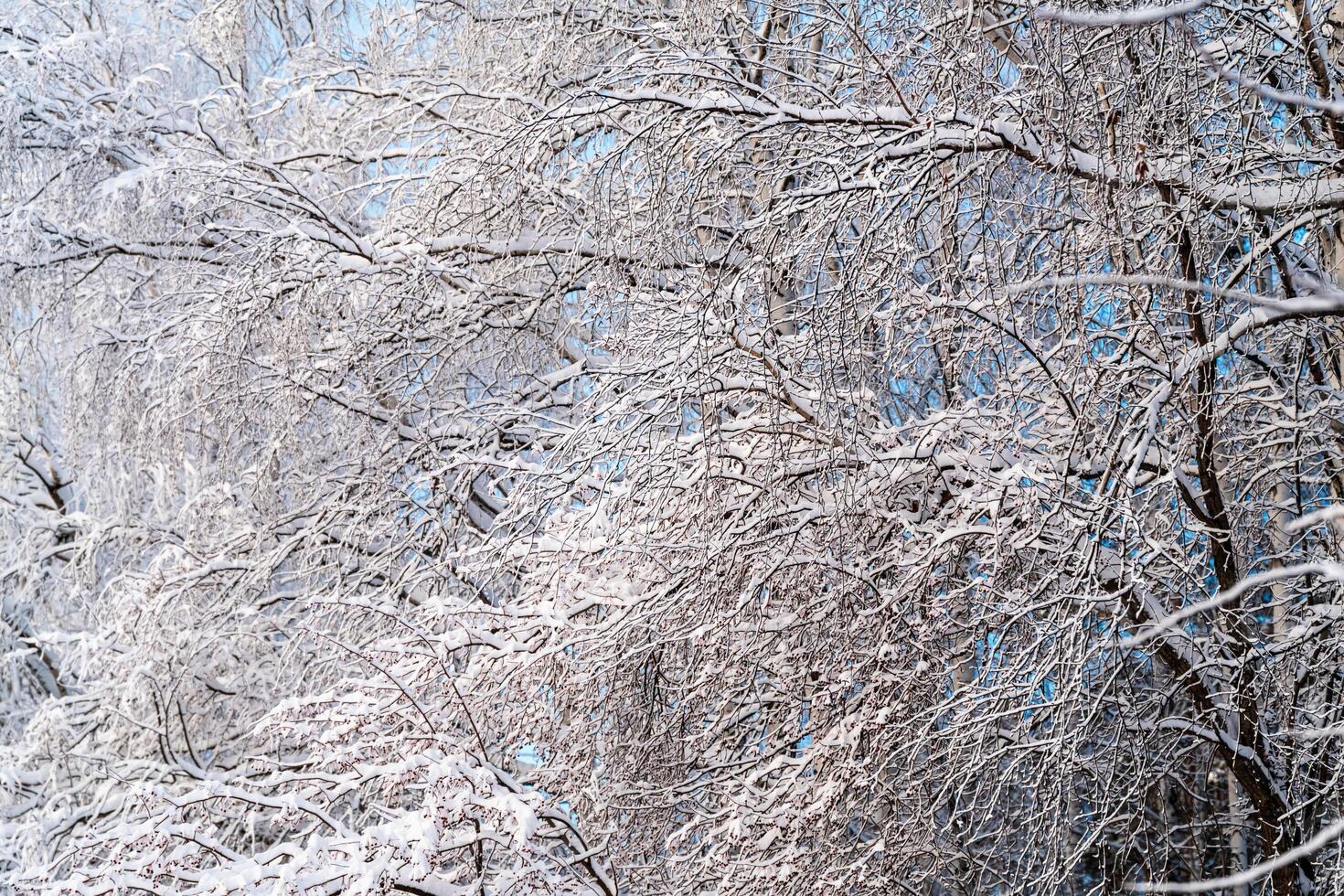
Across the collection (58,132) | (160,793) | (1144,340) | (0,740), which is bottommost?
(0,740)

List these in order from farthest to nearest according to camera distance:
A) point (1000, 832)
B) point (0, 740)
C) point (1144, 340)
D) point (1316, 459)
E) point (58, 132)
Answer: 1. point (0, 740)
2. point (58, 132)
3. point (1316, 459)
4. point (1144, 340)
5. point (1000, 832)

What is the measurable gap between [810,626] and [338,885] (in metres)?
1.72

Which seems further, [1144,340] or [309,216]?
[309,216]

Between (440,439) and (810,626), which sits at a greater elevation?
(440,439)

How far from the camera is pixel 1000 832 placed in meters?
3.95

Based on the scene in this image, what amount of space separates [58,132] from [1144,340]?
16.7ft

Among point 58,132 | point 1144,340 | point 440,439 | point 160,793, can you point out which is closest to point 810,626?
point 1144,340

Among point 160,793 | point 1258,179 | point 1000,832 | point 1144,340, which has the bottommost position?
point 1000,832

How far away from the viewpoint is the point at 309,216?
652 cm

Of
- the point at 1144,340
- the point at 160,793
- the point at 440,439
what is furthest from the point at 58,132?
the point at 1144,340

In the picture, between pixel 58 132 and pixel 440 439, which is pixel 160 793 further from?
pixel 58 132

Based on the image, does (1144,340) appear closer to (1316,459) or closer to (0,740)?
(1316,459)

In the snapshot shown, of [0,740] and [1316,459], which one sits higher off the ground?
[1316,459]

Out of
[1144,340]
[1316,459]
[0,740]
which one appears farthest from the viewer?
[0,740]
